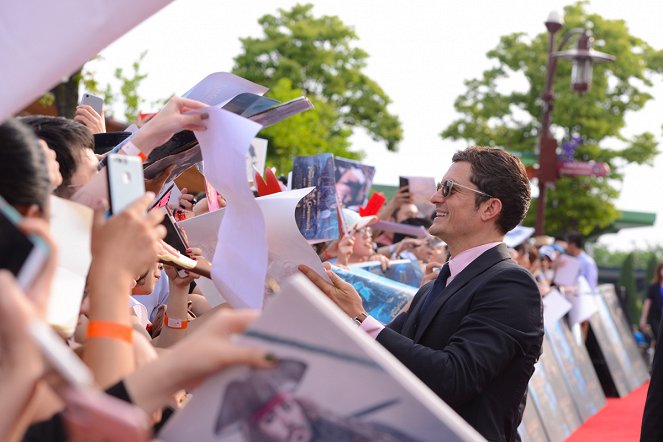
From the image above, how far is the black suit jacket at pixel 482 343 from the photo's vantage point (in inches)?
128

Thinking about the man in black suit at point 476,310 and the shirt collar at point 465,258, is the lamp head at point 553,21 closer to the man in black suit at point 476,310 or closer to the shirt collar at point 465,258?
the man in black suit at point 476,310

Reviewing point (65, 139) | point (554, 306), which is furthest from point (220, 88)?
point (554, 306)

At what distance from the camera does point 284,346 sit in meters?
1.62

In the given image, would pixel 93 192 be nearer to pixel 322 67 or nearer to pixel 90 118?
pixel 90 118

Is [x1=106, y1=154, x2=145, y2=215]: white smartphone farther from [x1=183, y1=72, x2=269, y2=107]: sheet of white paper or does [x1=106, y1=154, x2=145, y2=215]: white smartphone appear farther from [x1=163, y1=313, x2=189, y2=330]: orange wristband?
[x1=163, y1=313, x2=189, y2=330]: orange wristband

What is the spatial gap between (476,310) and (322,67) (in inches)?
1551

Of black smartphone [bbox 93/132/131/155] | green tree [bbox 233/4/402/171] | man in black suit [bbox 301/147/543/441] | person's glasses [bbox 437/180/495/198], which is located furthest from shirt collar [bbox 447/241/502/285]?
green tree [bbox 233/4/402/171]

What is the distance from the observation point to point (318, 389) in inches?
65.8

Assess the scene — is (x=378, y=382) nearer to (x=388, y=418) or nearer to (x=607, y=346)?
(x=388, y=418)

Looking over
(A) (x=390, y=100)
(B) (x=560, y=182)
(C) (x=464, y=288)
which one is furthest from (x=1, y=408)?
(A) (x=390, y=100)

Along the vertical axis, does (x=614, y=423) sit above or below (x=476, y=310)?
below

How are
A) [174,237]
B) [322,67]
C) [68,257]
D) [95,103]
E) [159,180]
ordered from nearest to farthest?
[68,257], [159,180], [174,237], [95,103], [322,67]

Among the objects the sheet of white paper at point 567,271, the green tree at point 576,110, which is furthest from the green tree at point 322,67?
the sheet of white paper at point 567,271

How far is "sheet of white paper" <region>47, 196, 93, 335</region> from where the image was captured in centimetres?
189
